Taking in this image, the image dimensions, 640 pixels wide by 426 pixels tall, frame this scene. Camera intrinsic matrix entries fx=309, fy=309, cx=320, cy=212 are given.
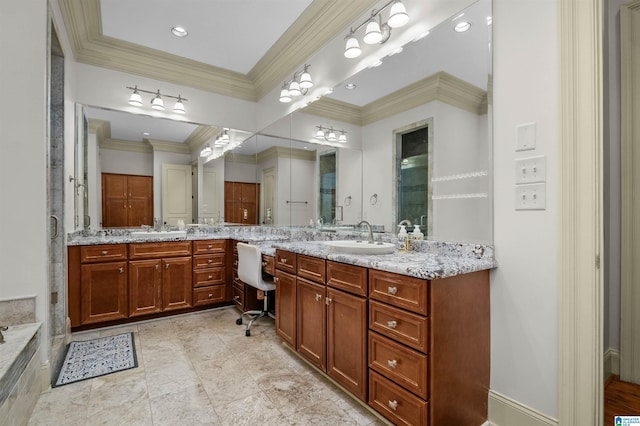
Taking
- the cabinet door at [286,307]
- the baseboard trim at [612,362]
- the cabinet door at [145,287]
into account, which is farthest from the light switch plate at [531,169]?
the cabinet door at [145,287]

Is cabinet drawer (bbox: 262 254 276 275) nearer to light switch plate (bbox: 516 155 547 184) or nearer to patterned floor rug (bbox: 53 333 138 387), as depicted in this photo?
patterned floor rug (bbox: 53 333 138 387)

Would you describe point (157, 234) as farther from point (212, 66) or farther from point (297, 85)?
point (297, 85)

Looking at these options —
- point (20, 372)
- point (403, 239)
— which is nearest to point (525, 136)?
point (403, 239)

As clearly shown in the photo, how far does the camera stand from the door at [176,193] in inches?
152

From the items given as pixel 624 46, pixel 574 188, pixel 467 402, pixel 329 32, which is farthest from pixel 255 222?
pixel 624 46

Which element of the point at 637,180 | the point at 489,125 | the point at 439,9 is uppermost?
the point at 439,9

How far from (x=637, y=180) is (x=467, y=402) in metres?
1.77

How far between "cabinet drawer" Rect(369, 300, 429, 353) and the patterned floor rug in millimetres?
1906

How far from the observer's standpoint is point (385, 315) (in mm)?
1581

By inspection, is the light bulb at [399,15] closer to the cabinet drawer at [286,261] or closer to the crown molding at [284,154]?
the crown molding at [284,154]

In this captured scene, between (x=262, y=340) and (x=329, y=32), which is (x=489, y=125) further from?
(x=262, y=340)

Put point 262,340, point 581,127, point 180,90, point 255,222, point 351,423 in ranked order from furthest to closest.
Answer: point 255,222 < point 180,90 < point 262,340 < point 351,423 < point 581,127

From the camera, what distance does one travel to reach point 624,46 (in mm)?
2004

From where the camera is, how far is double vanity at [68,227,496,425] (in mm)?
1409
